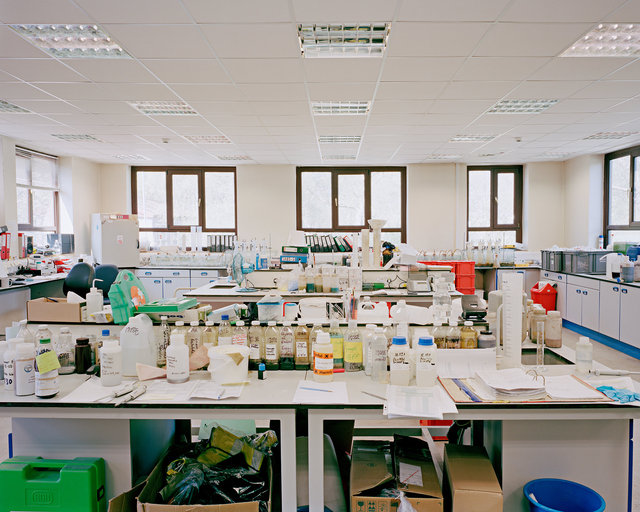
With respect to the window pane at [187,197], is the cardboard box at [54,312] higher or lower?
lower

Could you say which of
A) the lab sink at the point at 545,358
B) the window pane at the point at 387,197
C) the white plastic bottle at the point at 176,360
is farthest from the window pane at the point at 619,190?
the white plastic bottle at the point at 176,360

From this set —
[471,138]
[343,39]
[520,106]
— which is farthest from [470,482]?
[471,138]

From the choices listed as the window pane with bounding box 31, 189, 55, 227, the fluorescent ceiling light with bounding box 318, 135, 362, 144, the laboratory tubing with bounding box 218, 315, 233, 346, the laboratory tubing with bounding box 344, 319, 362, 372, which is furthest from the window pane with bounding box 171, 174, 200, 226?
the laboratory tubing with bounding box 344, 319, 362, 372

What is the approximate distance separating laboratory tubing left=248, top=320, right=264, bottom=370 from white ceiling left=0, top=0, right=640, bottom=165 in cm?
194

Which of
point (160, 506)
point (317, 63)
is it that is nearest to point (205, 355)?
point (160, 506)

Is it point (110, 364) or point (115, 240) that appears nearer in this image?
point (110, 364)

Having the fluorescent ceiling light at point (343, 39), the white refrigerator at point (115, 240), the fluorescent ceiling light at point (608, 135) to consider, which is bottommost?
the white refrigerator at point (115, 240)

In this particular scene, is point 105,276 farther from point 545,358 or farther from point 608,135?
point 608,135

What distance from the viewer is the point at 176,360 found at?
1.87 m

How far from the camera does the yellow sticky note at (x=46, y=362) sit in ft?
5.61

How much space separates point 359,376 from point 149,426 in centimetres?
100

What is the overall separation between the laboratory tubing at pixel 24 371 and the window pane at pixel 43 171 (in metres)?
6.61

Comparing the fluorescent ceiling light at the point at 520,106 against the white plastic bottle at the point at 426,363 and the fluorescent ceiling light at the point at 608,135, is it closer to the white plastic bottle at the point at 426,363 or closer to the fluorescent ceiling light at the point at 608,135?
A: the fluorescent ceiling light at the point at 608,135

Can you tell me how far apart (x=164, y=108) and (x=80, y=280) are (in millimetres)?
2483
